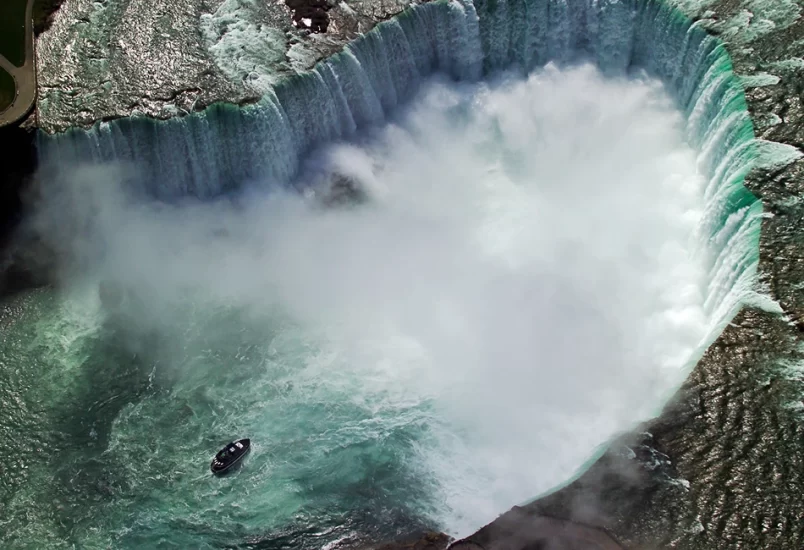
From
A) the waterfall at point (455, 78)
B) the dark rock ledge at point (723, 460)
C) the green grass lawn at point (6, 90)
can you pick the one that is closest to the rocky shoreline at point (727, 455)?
the dark rock ledge at point (723, 460)

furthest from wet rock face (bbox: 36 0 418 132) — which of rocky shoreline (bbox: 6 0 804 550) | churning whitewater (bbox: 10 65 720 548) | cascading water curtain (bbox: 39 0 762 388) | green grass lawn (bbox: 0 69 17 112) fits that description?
rocky shoreline (bbox: 6 0 804 550)

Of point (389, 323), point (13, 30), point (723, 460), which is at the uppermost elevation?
point (13, 30)

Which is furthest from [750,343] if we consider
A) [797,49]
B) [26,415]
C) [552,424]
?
[26,415]

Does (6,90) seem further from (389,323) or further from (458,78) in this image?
(458,78)

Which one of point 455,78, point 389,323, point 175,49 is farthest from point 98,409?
point 455,78

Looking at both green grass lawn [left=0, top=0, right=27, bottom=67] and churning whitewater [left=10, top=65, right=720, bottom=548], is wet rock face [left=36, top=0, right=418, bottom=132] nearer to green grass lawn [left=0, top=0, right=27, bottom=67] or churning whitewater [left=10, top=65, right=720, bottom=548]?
green grass lawn [left=0, top=0, right=27, bottom=67]

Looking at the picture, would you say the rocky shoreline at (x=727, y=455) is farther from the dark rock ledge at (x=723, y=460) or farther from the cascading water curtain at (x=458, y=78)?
the cascading water curtain at (x=458, y=78)

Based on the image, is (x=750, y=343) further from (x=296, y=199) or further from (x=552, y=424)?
(x=296, y=199)
